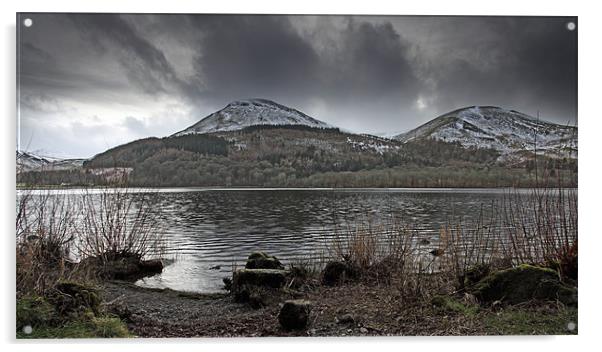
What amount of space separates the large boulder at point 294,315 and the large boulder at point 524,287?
167 centimetres

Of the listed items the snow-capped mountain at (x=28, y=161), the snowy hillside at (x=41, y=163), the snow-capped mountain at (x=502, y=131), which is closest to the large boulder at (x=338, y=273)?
the snow-capped mountain at (x=502, y=131)

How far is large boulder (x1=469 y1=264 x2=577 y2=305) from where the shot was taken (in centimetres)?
390

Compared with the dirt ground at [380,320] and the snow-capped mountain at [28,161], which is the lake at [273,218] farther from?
the dirt ground at [380,320]

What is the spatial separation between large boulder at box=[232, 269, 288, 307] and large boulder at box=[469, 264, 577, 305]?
2.10 meters

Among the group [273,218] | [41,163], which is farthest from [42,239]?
[273,218]

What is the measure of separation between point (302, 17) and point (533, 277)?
3.43 metres

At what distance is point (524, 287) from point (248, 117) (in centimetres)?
352

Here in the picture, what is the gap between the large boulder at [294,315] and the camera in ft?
12.8

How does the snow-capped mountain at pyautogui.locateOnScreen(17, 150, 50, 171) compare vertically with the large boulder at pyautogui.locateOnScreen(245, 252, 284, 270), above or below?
above

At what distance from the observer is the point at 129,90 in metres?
4.77

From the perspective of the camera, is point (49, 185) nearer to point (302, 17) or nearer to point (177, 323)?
point (177, 323)

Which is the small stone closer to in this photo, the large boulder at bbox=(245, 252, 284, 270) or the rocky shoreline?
the rocky shoreline

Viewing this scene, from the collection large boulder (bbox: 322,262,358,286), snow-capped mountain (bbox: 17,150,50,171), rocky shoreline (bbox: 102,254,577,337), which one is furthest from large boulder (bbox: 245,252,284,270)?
snow-capped mountain (bbox: 17,150,50,171)
